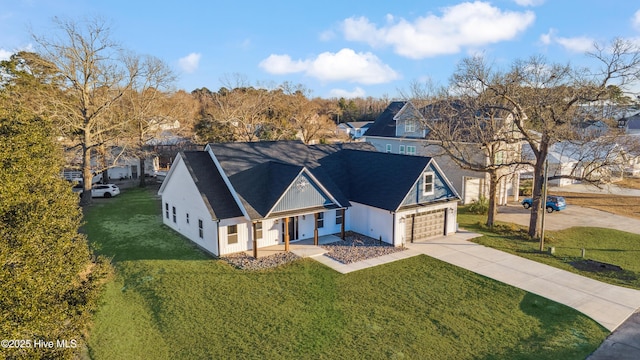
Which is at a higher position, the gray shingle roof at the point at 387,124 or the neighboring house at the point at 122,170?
the gray shingle roof at the point at 387,124

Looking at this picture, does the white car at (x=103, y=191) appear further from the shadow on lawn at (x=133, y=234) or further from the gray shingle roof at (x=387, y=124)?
the gray shingle roof at (x=387, y=124)

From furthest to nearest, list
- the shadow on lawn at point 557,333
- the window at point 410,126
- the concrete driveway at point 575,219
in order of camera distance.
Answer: the window at point 410,126 → the concrete driveway at point 575,219 → the shadow on lawn at point 557,333

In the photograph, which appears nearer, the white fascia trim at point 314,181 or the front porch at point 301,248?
the white fascia trim at point 314,181

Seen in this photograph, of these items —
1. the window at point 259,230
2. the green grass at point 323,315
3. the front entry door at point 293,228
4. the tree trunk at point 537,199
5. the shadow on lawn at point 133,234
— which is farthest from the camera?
the tree trunk at point 537,199

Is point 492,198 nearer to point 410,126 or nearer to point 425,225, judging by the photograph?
point 425,225

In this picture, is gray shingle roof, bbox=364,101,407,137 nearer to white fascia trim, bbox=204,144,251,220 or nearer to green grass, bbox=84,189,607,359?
white fascia trim, bbox=204,144,251,220

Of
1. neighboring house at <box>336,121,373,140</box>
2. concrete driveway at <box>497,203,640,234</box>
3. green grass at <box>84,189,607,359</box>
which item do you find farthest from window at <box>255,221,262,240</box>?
neighboring house at <box>336,121,373,140</box>

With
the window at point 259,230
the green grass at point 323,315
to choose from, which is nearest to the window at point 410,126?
the green grass at point 323,315
